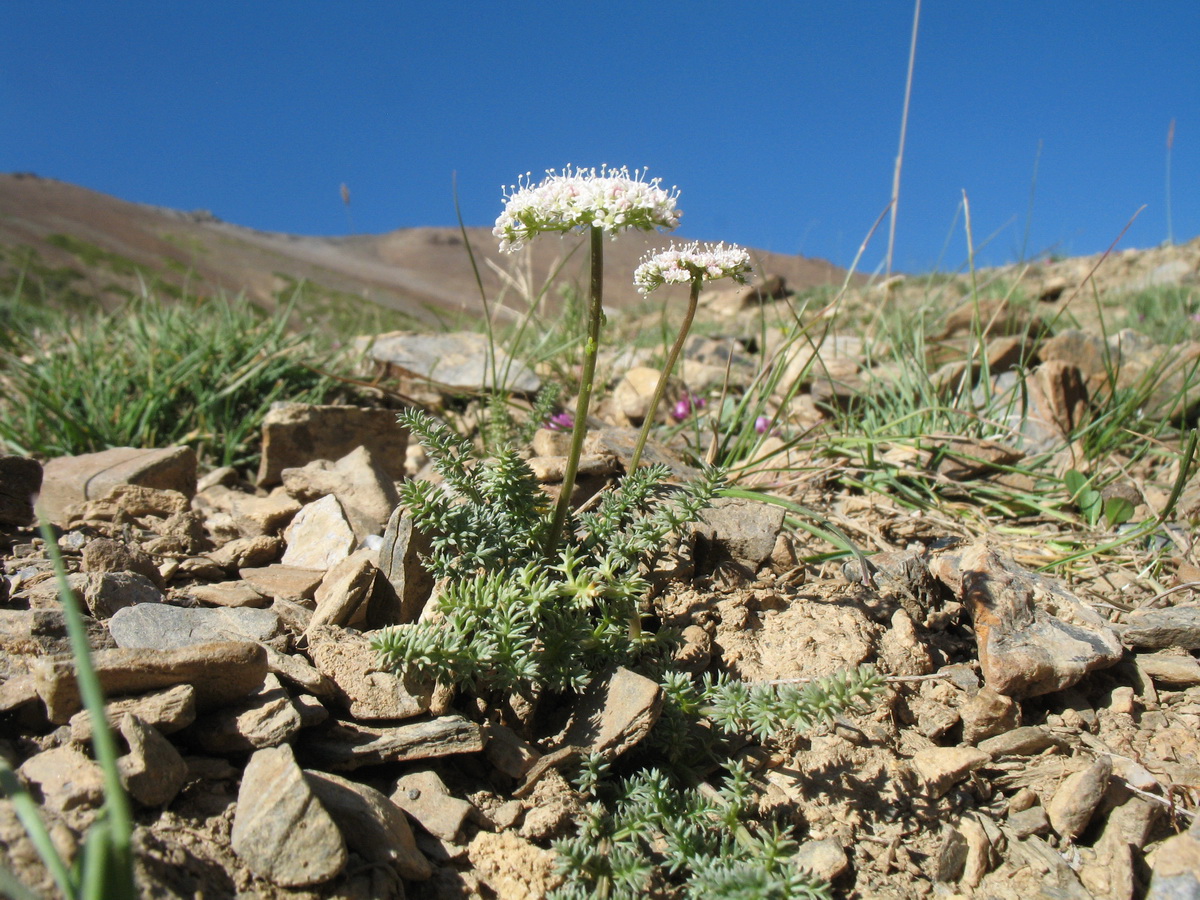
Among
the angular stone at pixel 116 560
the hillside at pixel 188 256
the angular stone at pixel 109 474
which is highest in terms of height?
the hillside at pixel 188 256

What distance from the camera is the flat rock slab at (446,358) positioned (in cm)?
420

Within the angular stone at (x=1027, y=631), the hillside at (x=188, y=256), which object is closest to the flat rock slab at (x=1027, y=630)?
the angular stone at (x=1027, y=631)

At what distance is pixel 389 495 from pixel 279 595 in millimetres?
729

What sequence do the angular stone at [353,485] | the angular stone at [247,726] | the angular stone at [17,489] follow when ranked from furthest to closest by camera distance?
the angular stone at [353,485], the angular stone at [17,489], the angular stone at [247,726]

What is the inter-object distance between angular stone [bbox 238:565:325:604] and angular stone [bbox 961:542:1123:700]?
1.81m

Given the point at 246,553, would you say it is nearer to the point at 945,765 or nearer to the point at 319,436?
the point at 319,436

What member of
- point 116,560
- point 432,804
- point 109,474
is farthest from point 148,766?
point 109,474

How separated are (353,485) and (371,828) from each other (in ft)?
5.43

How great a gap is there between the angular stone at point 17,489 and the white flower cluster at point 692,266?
2.00m

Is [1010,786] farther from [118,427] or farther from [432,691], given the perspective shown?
[118,427]

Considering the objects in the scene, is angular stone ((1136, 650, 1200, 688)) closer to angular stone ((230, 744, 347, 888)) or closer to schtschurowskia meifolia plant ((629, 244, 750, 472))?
schtschurowskia meifolia plant ((629, 244, 750, 472))

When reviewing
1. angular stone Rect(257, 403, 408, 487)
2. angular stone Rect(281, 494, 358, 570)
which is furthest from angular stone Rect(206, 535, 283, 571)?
angular stone Rect(257, 403, 408, 487)

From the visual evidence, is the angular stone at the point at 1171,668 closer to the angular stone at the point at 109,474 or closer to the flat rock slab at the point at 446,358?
the flat rock slab at the point at 446,358

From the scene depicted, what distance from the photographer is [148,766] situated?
4.32ft
